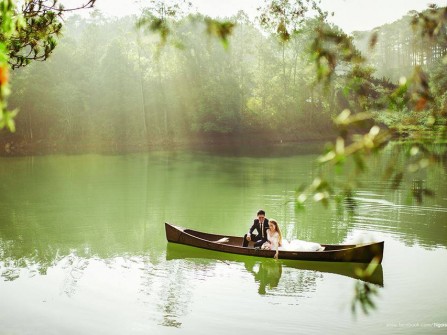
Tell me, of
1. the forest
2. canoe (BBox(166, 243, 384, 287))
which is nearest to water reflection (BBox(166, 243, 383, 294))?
canoe (BBox(166, 243, 384, 287))

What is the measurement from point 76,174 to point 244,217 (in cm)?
1537

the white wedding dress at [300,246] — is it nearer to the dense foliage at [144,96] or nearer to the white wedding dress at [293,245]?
the white wedding dress at [293,245]

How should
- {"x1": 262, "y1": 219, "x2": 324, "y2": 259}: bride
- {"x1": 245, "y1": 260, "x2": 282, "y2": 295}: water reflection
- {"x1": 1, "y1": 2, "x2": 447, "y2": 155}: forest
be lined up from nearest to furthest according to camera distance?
1. {"x1": 245, "y1": 260, "x2": 282, "y2": 295}: water reflection
2. {"x1": 262, "y1": 219, "x2": 324, "y2": 259}: bride
3. {"x1": 1, "y1": 2, "x2": 447, "y2": 155}: forest

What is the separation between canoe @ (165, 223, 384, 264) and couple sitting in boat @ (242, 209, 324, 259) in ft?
0.78

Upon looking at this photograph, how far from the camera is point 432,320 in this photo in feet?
31.7

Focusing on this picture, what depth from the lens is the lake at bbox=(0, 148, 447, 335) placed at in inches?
386

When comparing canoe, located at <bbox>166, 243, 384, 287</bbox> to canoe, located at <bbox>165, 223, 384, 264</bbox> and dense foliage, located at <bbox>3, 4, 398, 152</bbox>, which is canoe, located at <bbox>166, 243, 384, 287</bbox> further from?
dense foliage, located at <bbox>3, 4, 398, 152</bbox>

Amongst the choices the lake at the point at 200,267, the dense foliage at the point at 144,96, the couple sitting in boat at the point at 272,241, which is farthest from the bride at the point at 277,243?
the dense foliage at the point at 144,96

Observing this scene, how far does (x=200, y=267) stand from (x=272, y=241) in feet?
6.13

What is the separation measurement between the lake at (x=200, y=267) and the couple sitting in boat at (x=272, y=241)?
1.29 ft

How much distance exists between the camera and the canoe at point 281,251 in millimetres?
12328

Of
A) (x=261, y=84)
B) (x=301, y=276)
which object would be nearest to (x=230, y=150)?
(x=261, y=84)

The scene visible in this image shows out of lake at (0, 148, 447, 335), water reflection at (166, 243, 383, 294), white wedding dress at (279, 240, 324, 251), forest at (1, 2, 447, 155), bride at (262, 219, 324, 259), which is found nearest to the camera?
lake at (0, 148, 447, 335)

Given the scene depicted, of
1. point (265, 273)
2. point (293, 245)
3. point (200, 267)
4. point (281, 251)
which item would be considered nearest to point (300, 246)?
point (293, 245)
